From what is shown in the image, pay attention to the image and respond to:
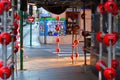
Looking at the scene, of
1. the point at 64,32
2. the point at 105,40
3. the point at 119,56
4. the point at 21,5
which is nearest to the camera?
the point at 105,40

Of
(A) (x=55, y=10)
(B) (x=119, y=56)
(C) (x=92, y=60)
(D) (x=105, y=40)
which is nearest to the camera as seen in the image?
(D) (x=105, y=40)

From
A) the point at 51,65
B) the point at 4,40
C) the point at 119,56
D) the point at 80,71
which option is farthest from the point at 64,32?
the point at 4,40

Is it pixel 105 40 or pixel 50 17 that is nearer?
pixel 105 40

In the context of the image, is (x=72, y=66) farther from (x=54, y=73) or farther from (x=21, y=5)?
(x=21, y=5)

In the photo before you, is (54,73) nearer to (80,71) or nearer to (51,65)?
(80,71)

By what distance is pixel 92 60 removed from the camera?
14.3 metres

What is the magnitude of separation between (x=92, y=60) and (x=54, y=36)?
700 inches

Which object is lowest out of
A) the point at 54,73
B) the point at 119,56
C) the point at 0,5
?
the point at 54,73

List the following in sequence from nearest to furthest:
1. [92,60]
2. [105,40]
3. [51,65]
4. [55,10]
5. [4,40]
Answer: [105,40] → [4,40] → [92,60] → [55,10] → [51,65]

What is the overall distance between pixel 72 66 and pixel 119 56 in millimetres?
7116

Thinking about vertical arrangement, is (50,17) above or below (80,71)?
above

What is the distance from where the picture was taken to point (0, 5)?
21.5 feet

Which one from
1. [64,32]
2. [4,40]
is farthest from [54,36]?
[4,40]

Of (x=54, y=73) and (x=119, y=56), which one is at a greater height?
(x=119, y=56)
